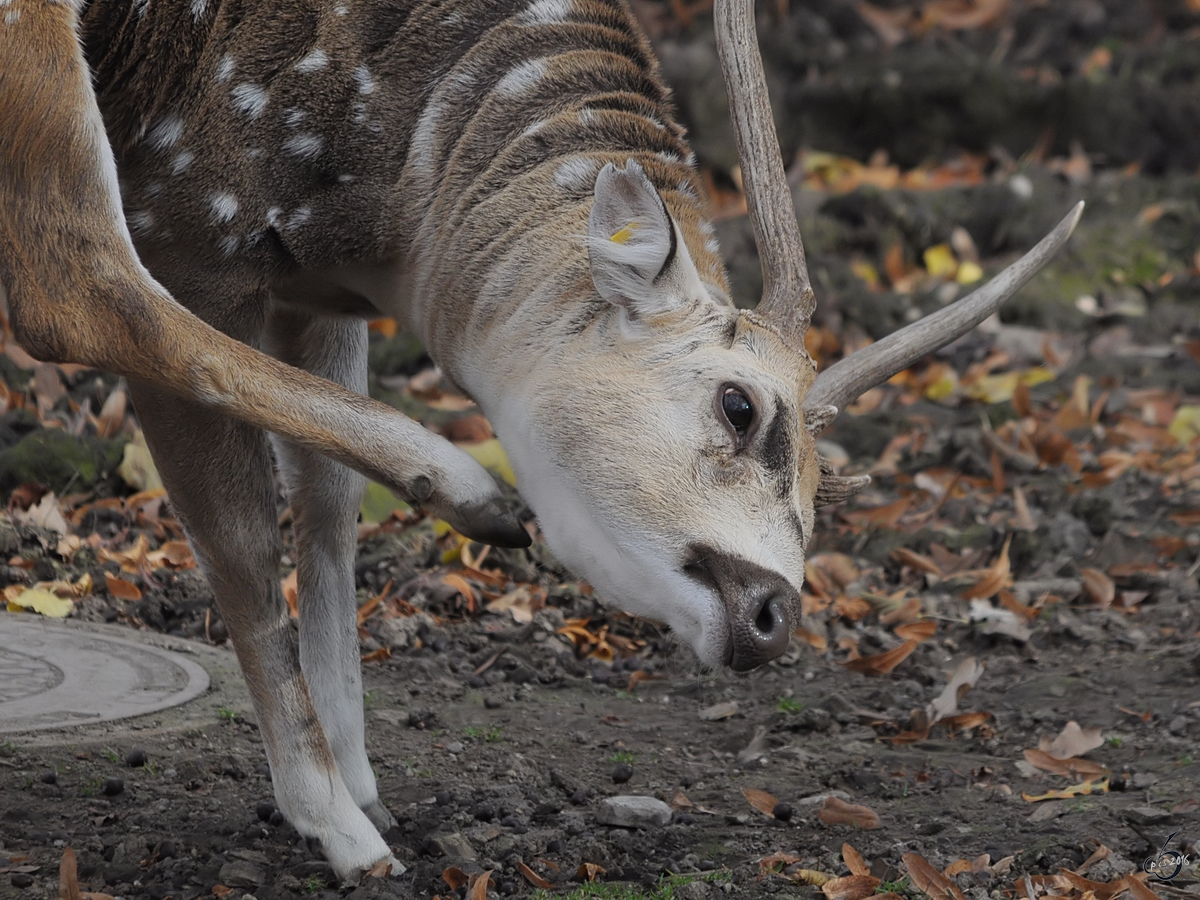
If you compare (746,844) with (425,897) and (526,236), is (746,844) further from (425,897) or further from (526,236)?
(526,236)

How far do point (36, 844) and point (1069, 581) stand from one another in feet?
12.4

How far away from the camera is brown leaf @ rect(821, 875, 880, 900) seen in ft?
10.7

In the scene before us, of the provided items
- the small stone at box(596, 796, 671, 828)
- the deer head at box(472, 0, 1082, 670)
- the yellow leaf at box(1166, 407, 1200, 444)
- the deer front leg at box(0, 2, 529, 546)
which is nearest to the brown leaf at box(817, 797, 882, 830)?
the small stone at box(596, 796, 671, 828)

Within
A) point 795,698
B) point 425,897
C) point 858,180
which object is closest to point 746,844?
point 425,897

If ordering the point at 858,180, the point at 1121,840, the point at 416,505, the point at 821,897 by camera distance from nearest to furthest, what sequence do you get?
the point at 416,505 → the point at 821,897 → the point at 1121,840 → the point at 858,180

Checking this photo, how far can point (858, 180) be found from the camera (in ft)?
31.7

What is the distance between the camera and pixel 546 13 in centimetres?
381

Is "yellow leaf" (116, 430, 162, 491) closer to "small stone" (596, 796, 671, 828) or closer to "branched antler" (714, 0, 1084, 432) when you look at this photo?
"small stone" (596, 796, 671, 828)

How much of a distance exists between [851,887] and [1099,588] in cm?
259

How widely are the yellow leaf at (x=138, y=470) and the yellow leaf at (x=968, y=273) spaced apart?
15.7 feet

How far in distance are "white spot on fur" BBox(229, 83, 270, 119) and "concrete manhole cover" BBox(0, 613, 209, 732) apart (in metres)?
1.64

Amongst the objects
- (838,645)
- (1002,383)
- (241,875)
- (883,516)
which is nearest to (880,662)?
(838,645)

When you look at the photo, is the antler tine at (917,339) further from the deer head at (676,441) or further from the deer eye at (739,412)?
the deer eye at (739,412)

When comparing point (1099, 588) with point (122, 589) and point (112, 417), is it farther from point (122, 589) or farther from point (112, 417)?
point (112, 417)
